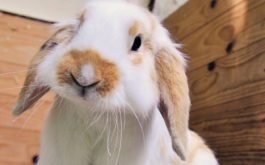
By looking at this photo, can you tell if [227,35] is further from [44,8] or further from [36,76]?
[44,8]

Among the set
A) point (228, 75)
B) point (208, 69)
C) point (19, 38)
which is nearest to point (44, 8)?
point (19, 38)

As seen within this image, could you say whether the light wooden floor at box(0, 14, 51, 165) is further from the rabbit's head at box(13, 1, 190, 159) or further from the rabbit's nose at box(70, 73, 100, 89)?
the rabbit's nose at box(70, 73, 100, 89)

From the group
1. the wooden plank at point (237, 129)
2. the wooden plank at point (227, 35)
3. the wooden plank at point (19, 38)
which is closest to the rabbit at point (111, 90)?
the wooden plank at point (237, 129)

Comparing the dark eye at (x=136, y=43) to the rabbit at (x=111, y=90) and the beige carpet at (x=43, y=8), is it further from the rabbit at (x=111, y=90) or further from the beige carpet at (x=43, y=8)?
the beige carpet at (x=43, y=8)

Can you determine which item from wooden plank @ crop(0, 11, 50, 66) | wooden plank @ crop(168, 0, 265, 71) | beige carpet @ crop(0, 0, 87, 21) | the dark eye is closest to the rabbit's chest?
the dark eye


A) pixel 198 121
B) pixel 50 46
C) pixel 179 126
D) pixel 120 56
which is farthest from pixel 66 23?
pixel 198 121

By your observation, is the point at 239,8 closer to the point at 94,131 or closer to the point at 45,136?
the point at 94,131

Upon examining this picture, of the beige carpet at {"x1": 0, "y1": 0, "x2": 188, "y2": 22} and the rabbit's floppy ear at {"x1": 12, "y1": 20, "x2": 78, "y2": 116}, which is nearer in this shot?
the rabbit's floppy ear at {"x1": 12, "y1": 20, "x2": 78, "y2": 116}
